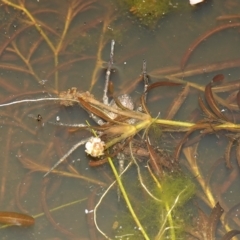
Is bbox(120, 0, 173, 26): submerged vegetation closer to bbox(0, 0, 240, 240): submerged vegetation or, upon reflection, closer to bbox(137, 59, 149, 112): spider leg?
bbox(0, 0, 240, 240): submerged vegetation

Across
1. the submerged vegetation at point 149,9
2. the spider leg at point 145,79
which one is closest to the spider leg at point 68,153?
the spider leg at point 145,79

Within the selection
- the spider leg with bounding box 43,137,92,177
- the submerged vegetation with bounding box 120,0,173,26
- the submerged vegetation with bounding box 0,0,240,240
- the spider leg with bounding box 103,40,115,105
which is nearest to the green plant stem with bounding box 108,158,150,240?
the submerged vegetation with bounding box 0,0,240,240

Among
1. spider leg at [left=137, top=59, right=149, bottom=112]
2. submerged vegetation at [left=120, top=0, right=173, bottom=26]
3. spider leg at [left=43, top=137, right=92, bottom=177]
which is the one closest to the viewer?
spider leg at [left=43, top=137, right=92, bottom=177]

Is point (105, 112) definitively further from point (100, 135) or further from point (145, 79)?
point (145, 79)

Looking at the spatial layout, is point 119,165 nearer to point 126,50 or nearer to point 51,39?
point 126,50

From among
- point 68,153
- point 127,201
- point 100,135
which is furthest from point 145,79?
point 127,201

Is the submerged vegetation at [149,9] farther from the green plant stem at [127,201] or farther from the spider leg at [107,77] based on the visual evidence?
the green plant stem at [127,201]

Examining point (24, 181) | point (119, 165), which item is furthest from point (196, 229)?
point (24, 181)

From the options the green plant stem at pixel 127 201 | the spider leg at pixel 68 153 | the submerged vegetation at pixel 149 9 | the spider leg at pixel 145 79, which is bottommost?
the green plant stem at pixel 127 201
